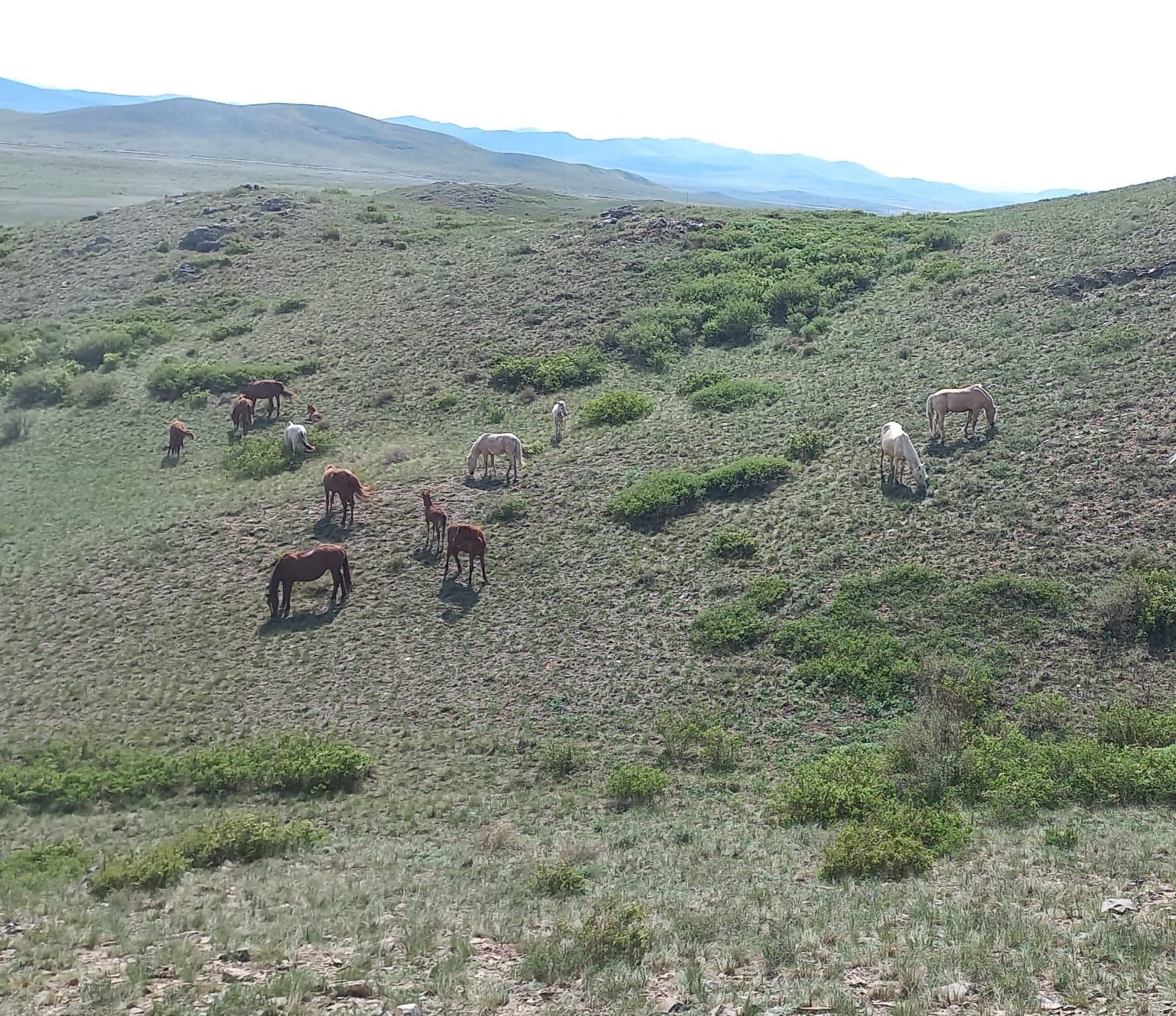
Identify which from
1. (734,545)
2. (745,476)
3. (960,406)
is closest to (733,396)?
(745,476)

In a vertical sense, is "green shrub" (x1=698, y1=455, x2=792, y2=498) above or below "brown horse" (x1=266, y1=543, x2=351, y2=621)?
above

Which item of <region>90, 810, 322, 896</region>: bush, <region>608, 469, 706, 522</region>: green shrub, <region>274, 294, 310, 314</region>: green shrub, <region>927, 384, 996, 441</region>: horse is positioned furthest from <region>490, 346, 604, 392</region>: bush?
<region>90, 810, 322, 896</region>: bush

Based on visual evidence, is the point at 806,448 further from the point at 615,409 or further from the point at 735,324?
the point at 735,324

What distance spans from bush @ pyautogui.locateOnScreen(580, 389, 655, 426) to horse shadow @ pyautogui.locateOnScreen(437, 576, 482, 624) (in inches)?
381

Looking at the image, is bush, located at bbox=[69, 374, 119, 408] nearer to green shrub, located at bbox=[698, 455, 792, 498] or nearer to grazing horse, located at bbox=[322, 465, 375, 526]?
grazing horse, located at bbox=[322, 465, 375, 526]

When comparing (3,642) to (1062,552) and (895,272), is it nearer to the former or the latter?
(1062,552)

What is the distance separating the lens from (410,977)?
7434 millimetres

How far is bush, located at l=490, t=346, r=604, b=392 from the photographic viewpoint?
31.3 meters

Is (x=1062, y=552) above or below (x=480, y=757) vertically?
above

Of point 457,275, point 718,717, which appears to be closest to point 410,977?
point 718,717

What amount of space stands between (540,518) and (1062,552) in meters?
10.8

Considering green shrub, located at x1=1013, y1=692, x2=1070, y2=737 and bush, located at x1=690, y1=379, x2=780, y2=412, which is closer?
green shrub, located at x1=1013, y1=692, x2=1070, y2=737

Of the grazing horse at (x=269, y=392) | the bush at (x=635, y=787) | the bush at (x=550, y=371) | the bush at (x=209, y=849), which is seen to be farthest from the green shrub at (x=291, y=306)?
the bush at (x=635, y=787)

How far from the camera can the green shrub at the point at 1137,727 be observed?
11727mm
